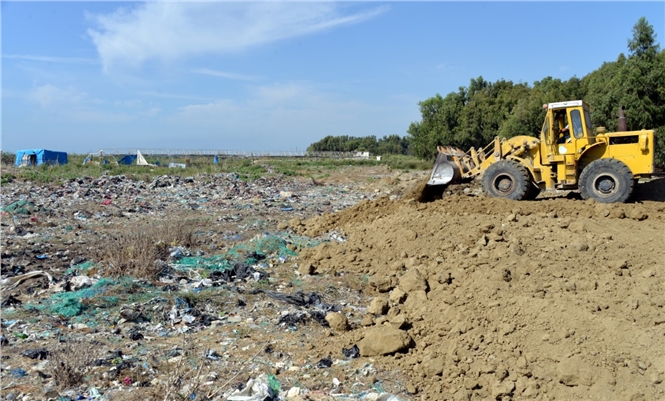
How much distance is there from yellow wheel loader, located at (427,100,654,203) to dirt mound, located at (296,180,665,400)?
1.04 meters

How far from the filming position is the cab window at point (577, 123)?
10.2 m

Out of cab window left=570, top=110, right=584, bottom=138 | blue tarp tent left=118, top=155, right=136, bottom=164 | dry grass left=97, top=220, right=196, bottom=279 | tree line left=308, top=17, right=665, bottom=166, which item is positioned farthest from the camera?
blue tarp tent left=118, top=155, right=136, bottom=164

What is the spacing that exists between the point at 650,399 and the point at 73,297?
16.9 feet

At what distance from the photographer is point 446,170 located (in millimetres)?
11406

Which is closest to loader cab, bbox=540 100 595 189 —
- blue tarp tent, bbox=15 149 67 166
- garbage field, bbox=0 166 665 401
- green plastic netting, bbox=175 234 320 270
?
garbage field, bbox=0 166 665 401

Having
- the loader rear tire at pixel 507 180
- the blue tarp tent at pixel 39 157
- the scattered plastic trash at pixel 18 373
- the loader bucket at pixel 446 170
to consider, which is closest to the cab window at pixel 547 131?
the loader rear tire at pixel 507 180

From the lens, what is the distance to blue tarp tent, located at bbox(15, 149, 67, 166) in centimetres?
2942

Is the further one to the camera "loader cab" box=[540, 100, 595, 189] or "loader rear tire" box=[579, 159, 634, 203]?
"loader cab" box=[540, 100, 595, 189]

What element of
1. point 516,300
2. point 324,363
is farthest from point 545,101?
point 324,363

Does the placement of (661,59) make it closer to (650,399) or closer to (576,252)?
(576,252)

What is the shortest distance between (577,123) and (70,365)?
944 centimetres

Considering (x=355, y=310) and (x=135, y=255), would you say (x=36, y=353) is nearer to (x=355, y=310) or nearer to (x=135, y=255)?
(x=135, y=255)

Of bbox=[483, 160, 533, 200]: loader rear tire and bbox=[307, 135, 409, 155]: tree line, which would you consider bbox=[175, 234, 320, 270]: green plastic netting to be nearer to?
bbox=[483, 160, 533, 200]: loader rear tire

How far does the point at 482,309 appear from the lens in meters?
5.11
